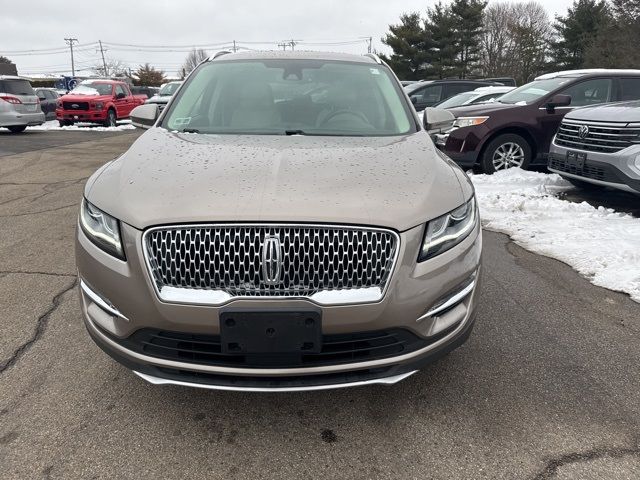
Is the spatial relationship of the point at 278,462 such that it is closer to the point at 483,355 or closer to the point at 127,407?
the point at 127,407

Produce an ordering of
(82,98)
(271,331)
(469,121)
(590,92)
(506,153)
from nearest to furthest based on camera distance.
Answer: (271,331) → (469,121) → (506,153) → (590,92) → (82,98)

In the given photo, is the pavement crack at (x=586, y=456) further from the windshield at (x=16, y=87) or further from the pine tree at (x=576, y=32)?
the pine tree at (x=576, y=32)

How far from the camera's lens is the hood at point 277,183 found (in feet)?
6.58

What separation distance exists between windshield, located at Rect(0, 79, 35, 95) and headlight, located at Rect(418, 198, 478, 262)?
60.5 ft

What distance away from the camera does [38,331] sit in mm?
3141

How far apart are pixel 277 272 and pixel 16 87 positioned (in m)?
18.7

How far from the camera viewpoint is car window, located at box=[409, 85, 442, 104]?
1478 centimetres

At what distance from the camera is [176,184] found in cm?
220

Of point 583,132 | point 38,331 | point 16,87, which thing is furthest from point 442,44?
point 38,331

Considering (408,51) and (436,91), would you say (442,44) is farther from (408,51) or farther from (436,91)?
(436,91)

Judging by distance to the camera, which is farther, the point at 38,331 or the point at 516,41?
the point at 516,41

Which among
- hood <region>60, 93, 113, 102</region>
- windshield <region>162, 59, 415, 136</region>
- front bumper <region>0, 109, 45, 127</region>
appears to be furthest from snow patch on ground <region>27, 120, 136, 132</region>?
windshield <region>162, 59, 415, 136</region>

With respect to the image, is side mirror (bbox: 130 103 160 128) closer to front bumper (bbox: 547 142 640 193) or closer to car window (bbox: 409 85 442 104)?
front bumper (bbox: 547 142 640 193)

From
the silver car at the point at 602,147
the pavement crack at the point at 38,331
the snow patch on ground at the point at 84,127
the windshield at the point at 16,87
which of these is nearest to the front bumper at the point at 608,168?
the silver car at the point at 602,147
